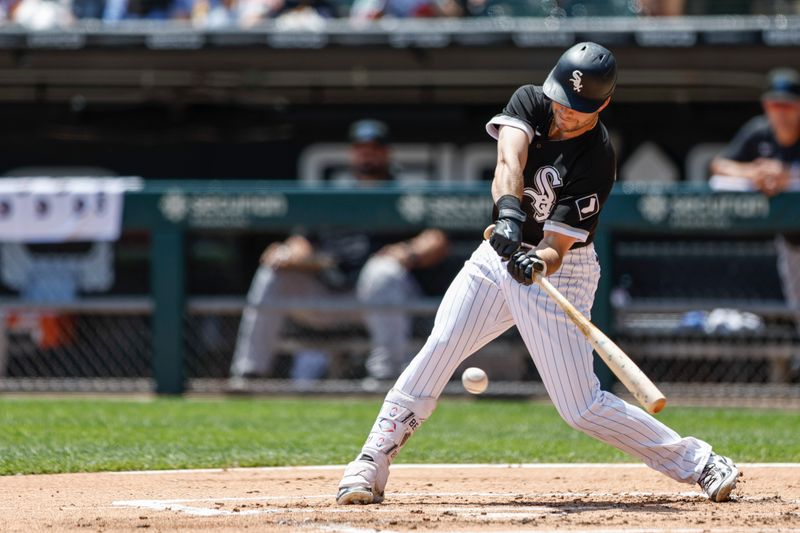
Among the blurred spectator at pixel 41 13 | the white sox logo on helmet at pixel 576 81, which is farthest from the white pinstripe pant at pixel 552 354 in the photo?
the blurred spectator at pixel 41 13

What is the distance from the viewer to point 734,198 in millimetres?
8211

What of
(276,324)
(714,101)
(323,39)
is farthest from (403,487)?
(714,101)

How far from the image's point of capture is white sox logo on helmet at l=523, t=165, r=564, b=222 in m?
4.41

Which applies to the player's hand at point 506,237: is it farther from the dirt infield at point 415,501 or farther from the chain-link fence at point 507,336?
the chain-link fence at point 507,336

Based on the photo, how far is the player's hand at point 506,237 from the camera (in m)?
4.13

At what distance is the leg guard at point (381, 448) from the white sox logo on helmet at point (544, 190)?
28.3 inches

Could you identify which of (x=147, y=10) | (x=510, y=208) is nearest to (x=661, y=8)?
(x=147, y=10)

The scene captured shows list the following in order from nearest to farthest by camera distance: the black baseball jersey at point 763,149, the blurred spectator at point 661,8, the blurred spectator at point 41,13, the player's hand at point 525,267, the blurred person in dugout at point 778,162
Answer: the player's hand at point 525,267 < the blurred person in dugout at point 778,162 < the black baseball jersey at point 763,149 < the blurred spectator at point 661,8 < the blurred spectator at point 41,13

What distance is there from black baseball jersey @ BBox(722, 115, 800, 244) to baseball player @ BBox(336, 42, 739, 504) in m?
4.15

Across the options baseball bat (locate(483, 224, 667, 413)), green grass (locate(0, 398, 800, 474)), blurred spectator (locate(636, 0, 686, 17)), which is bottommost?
green grass (locate(0, 398, 800, 474))

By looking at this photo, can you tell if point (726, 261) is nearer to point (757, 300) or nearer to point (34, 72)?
point (757, 300)

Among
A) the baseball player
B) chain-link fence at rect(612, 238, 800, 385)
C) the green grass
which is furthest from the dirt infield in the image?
chain-link fence at rect(612, 238, 800, 385)

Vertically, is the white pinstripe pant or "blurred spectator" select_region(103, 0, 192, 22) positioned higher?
"blurred spectator" select_region(103, 0, 192, 22)

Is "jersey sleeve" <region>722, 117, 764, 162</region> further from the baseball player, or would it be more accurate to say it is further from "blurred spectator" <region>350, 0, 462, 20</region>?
the baseball player
